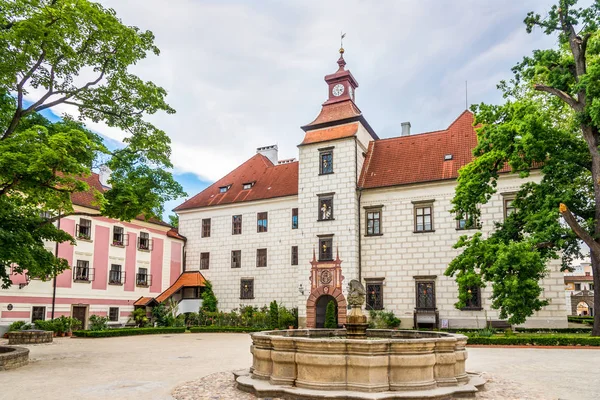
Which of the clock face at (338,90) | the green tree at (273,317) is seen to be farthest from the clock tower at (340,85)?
the green tree at (273,317)

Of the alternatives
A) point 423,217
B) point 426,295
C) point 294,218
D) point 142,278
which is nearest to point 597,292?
point 426,295

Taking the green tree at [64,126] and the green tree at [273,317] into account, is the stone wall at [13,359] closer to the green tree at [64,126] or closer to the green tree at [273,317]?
the green tree at [64,126]

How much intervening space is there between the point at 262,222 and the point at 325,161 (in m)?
6.20

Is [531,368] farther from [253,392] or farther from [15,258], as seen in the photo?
[15,258]

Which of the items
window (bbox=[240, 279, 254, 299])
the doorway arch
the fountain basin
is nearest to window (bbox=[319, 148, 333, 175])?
the doorway arch

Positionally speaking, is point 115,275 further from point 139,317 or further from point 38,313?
point 38,313

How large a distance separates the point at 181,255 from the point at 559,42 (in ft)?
85.9

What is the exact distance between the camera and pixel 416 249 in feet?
87.3

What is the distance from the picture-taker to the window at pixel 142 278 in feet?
104

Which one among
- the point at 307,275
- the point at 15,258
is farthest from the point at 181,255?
the point at 15,258

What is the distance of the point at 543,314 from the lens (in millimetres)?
23422

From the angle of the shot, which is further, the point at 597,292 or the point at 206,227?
the point at 206,227

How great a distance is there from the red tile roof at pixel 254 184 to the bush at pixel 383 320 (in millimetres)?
9221

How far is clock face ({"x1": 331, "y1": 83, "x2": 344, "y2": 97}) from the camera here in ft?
103
